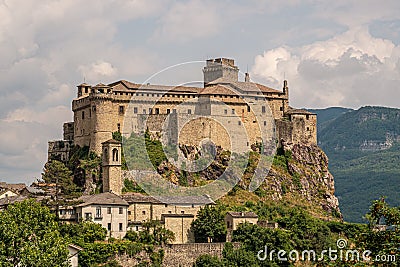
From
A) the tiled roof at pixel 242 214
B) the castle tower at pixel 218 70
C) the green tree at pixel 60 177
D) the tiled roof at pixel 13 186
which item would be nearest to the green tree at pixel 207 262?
the tiled roof at pixel 242 214

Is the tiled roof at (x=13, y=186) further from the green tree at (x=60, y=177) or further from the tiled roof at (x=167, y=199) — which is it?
the tiled roof at (x=167, y=199)

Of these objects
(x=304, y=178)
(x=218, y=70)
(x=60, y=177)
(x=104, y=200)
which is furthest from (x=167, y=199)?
(x=218, y=70)

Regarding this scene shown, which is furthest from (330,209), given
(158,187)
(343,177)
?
(343,177)

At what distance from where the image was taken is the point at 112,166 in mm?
72125

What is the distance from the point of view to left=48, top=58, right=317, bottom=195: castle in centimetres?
8012

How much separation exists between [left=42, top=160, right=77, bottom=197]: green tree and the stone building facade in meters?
3.24

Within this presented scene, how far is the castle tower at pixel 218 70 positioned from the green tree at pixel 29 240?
39.6 meters

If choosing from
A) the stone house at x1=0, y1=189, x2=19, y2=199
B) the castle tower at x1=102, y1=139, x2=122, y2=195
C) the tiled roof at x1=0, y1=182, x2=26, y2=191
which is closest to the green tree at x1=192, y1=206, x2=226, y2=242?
the castle tower at x1=102, y1=139, x2=122, y2=195

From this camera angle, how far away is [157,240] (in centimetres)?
6488

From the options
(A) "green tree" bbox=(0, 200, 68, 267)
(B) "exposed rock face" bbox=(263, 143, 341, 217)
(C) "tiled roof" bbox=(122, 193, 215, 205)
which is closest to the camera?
(A) "green tree" bbox=(0, 200, 68, 267)

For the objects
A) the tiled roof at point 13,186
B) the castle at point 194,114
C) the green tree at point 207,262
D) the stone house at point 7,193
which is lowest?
the green tree at point 207,262

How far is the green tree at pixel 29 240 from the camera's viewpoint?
4729 cm

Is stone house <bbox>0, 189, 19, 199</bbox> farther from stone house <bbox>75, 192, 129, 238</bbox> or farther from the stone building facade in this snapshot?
stone house <bbox>75, 192, 129, 238</bbox>

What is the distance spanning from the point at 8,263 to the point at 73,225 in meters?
15.2
